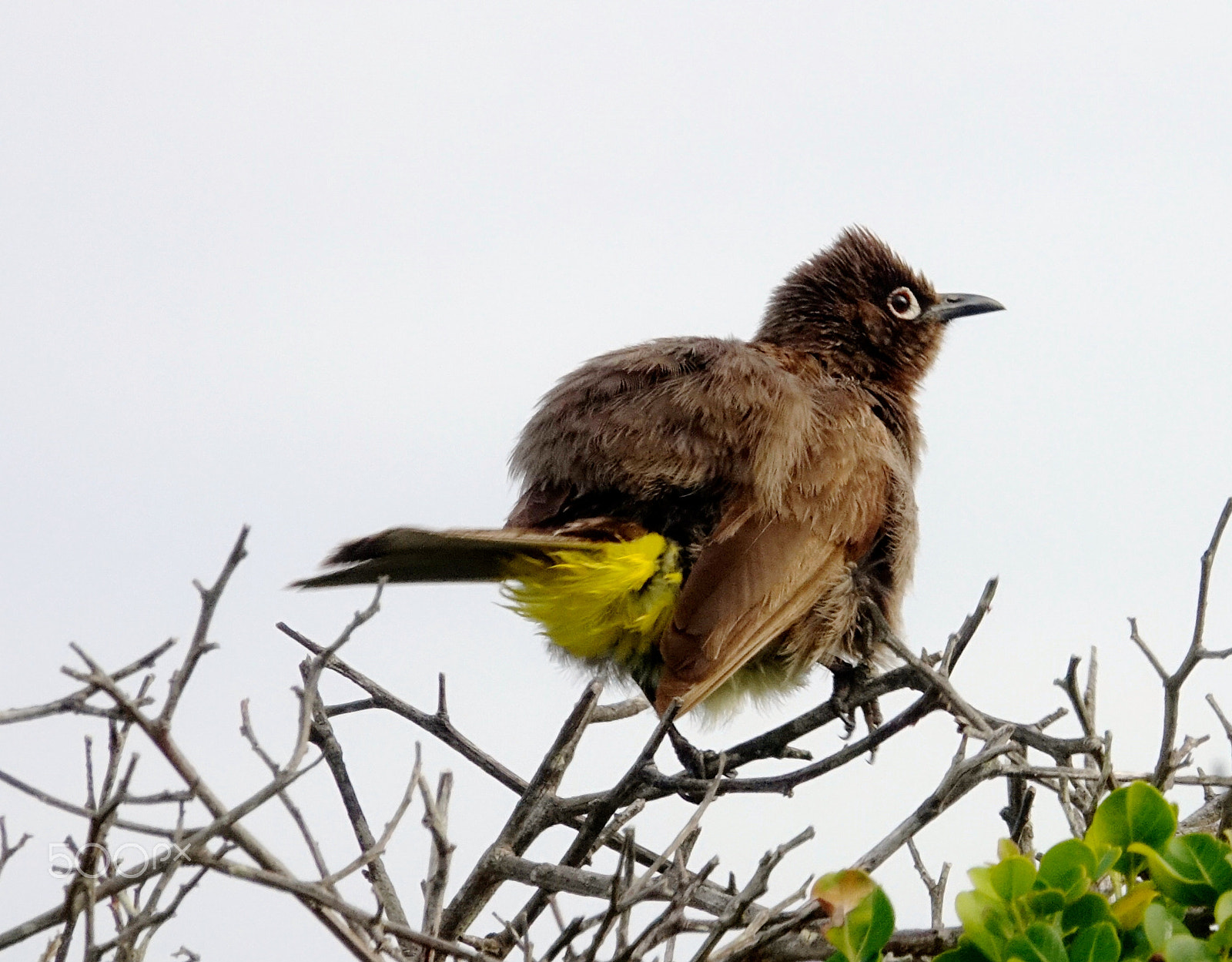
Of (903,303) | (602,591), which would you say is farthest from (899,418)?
(602,591)

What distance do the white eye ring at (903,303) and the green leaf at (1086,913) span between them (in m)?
4.16

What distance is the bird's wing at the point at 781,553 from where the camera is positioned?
462cm

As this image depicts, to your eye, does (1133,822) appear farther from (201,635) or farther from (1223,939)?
(201,635)

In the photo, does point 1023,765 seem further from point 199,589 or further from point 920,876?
point 199,589

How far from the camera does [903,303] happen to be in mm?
6566

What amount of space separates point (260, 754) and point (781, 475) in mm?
2452

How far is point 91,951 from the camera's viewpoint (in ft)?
8.77

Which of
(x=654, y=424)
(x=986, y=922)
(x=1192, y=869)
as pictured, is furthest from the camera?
(x=654, y=424)

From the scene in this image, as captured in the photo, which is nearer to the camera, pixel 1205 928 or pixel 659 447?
pixel 1205 928

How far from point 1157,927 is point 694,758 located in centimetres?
278

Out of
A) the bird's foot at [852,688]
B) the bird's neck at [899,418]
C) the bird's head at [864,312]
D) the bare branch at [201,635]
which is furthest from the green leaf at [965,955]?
the bird's head at [864,312]

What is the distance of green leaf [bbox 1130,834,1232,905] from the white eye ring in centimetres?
402

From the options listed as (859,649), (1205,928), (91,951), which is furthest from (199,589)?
(859,649)

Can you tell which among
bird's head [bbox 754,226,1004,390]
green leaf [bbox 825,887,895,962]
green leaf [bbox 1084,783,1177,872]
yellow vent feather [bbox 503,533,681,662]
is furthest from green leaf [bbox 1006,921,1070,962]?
bird's head [bbox 754,226,1004,390]
